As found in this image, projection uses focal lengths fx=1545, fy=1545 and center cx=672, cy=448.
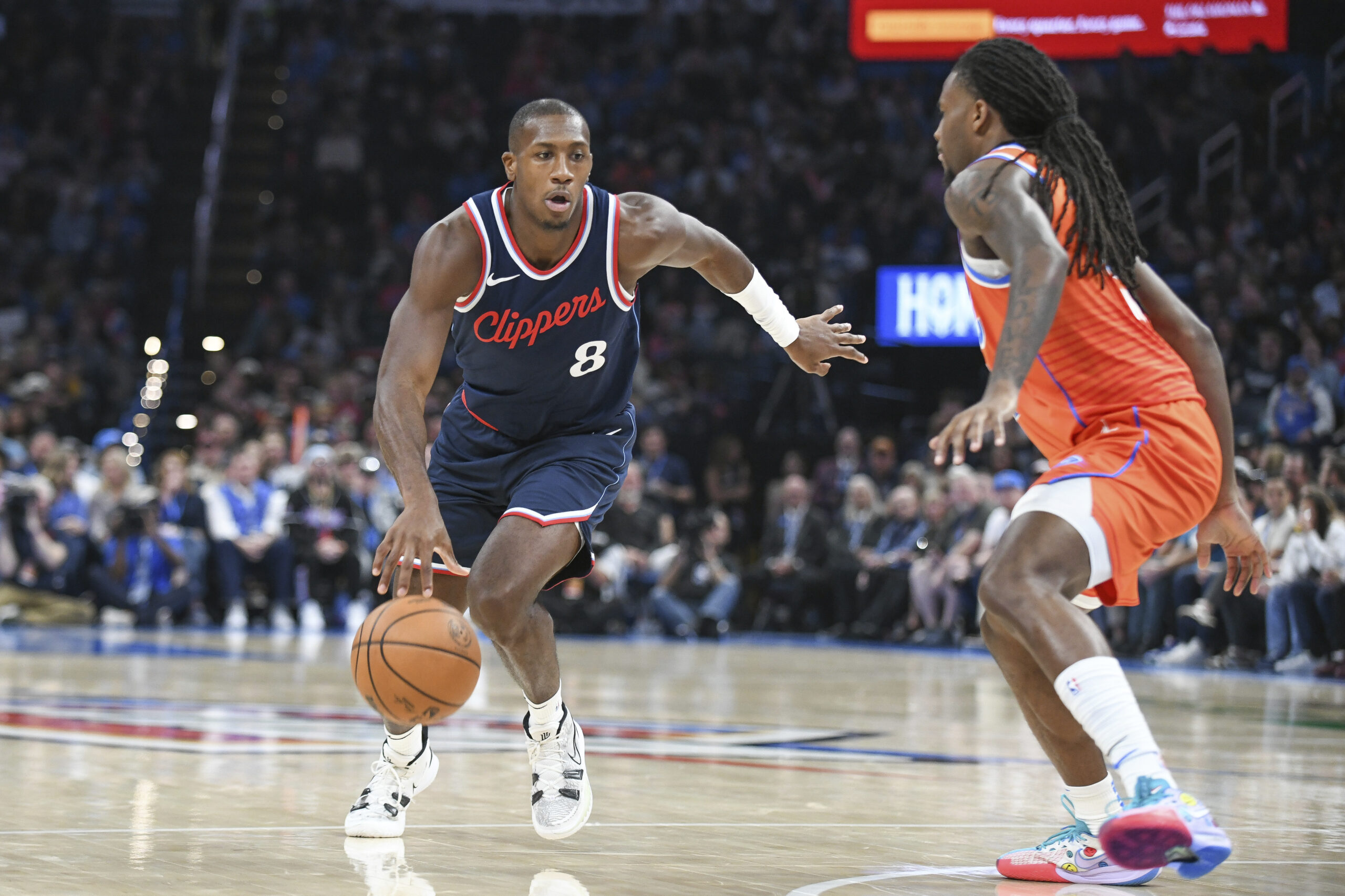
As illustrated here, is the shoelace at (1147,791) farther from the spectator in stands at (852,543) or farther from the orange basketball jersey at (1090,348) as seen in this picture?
the spectator in stands at (852,543)

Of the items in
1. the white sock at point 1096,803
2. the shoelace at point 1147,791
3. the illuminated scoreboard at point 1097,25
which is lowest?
the white sock at point 1096,803

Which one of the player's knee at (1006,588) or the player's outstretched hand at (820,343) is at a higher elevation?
the player's outstretched hand at (820,343)

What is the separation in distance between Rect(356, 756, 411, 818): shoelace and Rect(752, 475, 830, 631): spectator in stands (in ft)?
32.4

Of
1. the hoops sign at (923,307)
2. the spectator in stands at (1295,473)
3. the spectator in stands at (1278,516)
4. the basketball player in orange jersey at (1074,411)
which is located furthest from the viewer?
the hoops sign at (923,307)

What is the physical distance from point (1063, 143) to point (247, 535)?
10.7 meters

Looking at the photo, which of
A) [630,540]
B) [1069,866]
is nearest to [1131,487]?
[1069,866]

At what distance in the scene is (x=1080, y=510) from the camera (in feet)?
10.6

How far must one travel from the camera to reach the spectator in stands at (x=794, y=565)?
1373 centimetres

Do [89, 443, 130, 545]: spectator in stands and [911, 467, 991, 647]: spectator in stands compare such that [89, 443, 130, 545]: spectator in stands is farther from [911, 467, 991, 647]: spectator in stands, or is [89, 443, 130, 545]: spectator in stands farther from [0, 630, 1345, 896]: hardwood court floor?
[911, 467, 991, 647]: spectator in stands

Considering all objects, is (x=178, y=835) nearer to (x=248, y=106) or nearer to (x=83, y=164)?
(x=83, y=164)

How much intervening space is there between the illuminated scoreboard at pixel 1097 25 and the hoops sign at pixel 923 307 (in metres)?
3.02

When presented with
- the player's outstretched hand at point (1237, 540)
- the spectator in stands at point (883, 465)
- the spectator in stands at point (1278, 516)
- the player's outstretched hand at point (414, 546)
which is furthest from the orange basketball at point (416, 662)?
the spectator in stands at point (883, 465)

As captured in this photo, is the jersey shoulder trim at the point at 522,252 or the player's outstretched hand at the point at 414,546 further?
the jersey shoulder trim at the point at 522,252

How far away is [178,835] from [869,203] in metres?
14.8
